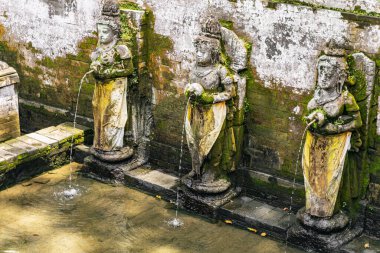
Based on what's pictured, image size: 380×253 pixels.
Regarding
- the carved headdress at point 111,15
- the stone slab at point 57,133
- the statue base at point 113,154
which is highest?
the carved headdress at point 111,15

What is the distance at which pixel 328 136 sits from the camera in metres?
9.20

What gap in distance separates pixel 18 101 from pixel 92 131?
1.89 m

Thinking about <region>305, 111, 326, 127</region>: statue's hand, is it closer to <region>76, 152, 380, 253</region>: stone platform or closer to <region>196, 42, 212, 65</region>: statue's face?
<region>76, 152, 380, 253</region>: stone platform

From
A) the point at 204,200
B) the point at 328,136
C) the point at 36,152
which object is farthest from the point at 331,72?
the point at 36,152

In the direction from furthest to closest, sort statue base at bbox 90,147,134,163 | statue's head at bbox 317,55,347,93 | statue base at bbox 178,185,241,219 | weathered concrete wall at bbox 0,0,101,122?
weathered concrete wall at bbox 0,0,101,122 → statue base at bbox 90,147,134,163 → statue base at bbox 178,185,241,219 → statue's head at bbox 317,55,347,93

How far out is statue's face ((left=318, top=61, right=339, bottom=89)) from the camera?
9016 mm

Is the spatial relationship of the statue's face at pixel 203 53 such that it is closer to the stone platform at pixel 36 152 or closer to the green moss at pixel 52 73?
the green moss at pixel 52 73

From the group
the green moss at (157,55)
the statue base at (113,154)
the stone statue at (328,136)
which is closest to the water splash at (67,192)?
the statue base at (113,154)

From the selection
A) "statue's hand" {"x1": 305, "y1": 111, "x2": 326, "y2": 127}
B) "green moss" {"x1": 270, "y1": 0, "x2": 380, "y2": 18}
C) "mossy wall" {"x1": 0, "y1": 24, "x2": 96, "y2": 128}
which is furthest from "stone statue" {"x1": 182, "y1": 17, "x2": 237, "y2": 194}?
"mossy wall" {"x1": 0, "y1": 24, "x2": 96, "y2": 128}

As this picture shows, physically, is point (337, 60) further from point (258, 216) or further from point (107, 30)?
point (107, 30)

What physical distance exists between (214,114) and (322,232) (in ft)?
7.26

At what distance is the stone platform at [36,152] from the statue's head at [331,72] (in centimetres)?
498

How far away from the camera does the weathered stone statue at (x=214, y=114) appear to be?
10094 millimetres

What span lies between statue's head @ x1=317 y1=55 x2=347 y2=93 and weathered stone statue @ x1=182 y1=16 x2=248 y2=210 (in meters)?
1.54
